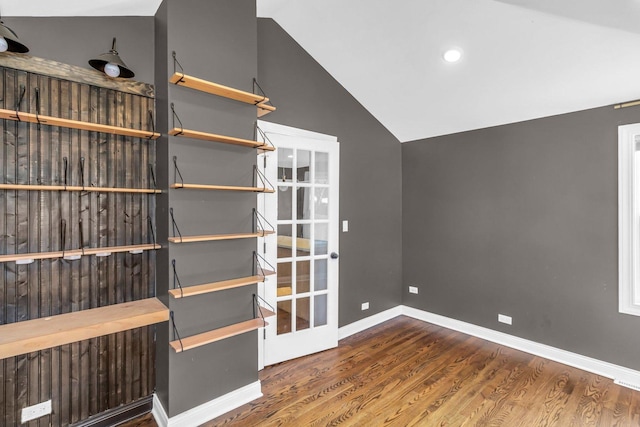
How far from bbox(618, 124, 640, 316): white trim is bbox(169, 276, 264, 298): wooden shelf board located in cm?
303

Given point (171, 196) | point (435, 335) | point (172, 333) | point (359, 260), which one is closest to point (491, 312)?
point (435, 335)

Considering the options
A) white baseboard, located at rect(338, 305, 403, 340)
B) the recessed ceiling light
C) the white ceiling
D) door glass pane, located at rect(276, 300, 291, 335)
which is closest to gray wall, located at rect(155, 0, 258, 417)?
the white ceiling

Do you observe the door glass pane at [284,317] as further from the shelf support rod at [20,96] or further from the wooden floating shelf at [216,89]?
the shelf support rod at [20,96]

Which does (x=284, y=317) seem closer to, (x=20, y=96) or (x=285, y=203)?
(x=285, y=203)

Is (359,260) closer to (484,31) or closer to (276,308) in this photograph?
(276,308)

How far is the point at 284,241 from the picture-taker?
2.97 m

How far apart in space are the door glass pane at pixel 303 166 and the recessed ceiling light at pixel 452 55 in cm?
145

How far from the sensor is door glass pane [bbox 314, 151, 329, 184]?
318 cm

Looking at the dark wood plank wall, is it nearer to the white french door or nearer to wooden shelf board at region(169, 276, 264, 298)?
wooden shelf board at region(169, 276, 264, 298)

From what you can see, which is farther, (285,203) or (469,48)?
(285,203)

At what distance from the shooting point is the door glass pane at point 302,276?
307cm

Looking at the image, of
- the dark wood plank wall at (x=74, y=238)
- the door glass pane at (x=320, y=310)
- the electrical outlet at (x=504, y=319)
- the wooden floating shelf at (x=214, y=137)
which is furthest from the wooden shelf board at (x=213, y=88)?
the electrical outlet at (x=504, y=319)

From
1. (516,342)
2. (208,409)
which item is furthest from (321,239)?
(516,342)

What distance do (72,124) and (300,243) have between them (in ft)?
6.37
